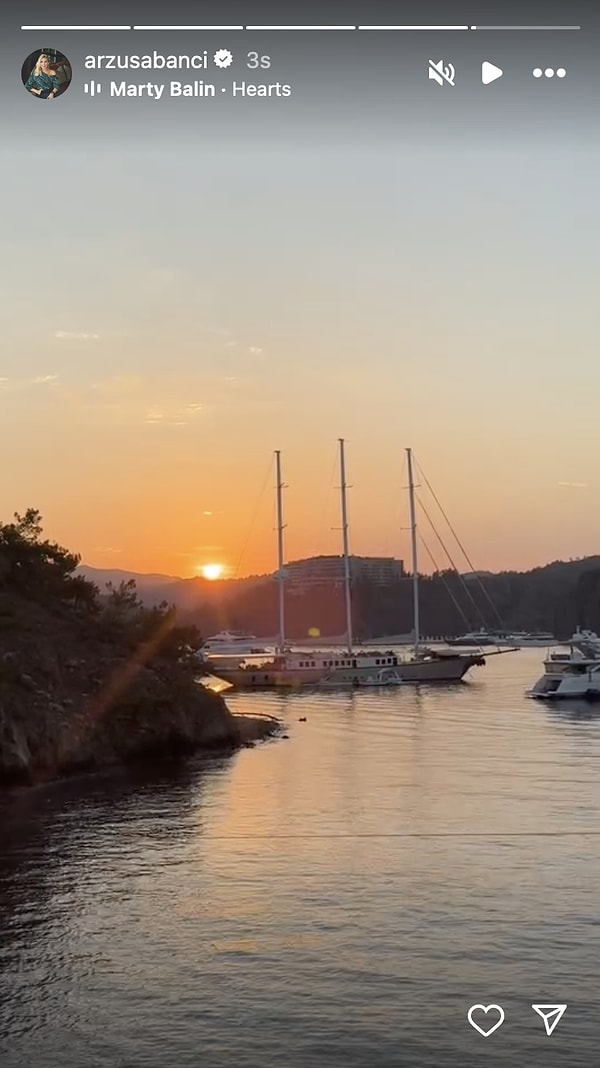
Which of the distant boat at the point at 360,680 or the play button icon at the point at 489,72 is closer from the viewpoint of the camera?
the play button icon at the point at 489,72

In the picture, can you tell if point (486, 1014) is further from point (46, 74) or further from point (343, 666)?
point (343, 666)

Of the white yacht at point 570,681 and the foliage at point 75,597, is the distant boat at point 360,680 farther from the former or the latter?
the foliage at point 75,597

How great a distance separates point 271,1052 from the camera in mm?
15461

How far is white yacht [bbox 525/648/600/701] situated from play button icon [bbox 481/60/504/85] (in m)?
84.9

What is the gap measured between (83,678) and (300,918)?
1344 inches

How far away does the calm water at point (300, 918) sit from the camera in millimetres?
16156

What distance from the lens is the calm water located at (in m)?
16.2

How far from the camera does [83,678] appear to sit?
54.8 m

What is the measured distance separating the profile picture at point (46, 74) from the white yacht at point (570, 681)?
3362 inches

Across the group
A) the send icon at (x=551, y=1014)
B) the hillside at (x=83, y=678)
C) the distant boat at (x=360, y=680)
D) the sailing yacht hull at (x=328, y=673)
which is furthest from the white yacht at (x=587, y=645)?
the send icon at (x=551, y=1014)

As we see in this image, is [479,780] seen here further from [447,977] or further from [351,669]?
[351,669]

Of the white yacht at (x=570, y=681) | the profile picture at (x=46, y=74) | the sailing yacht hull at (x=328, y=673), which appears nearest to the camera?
the profile picture at (x=46, y=74)

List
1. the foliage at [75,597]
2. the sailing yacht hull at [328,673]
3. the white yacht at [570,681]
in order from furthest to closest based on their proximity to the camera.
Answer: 1. the sailing yacht hull at [328,673]
2. the white yacht at [570,681]
3. the foliage at [75,597]

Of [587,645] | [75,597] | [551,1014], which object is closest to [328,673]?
[587,645]
